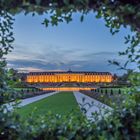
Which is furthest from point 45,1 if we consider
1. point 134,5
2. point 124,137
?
point 124,137

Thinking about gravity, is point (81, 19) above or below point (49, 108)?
above

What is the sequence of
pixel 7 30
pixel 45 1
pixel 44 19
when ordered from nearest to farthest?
pixel 45 1 → pixel 44 19 → pixel 7 30

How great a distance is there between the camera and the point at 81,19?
2602 millimetres

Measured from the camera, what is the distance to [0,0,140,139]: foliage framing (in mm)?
2514

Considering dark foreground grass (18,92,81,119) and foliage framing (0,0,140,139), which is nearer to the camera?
foliage framing (0,0,140,139)

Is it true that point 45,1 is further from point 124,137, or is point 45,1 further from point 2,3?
point 124,137

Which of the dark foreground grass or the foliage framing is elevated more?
the foliage framing

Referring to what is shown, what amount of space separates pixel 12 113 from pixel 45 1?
0.96 m

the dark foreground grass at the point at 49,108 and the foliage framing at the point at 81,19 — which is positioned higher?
the foliage framing at the point at 81,19

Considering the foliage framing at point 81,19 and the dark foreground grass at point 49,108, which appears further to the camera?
the dark foreground grass at point 49,108

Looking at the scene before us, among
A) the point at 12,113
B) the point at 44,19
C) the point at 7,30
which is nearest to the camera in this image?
the point at 44,19

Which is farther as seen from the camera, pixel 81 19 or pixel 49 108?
pixel 49 108

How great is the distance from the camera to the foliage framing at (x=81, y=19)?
8.25 ft

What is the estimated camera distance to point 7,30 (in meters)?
3.09
